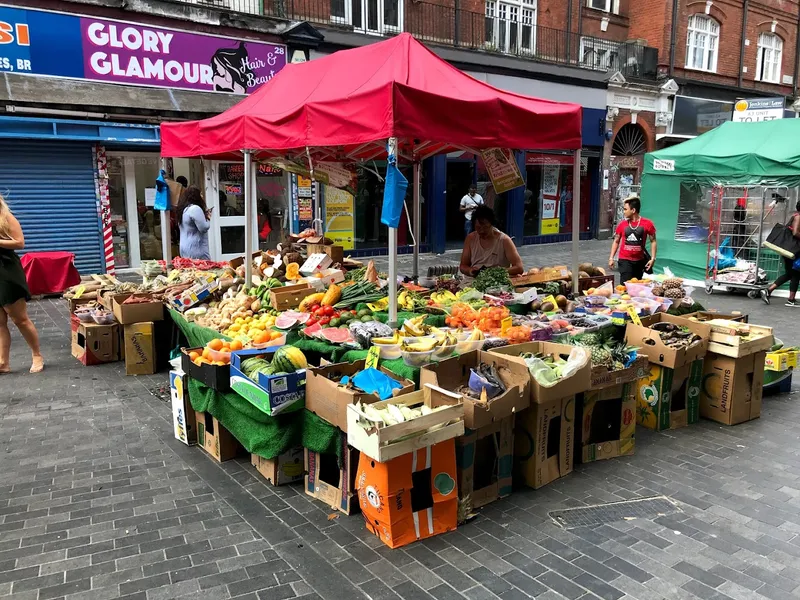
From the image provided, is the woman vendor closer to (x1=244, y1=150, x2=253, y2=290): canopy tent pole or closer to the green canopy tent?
(x1=244, y1=150, x2=253, y2=290): canopy tent pole

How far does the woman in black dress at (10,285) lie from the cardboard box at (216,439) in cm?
322

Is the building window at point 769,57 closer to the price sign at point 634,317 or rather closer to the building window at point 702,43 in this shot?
the building window at point 702,43

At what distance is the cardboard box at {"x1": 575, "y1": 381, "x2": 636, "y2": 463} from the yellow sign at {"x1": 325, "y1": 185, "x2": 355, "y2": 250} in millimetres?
11632

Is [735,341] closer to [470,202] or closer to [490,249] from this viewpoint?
[490,249]

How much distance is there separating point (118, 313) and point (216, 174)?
7.81m

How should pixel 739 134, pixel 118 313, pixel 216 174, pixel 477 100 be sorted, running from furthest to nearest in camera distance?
pixel 216 174
pixel 739 134
pixel 118 313
pixel 477 100

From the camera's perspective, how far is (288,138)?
5832 mm

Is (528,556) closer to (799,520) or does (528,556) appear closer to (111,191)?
(799,520)

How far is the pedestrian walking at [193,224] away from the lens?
9047 millimetres

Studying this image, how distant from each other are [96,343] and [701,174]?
461 inches

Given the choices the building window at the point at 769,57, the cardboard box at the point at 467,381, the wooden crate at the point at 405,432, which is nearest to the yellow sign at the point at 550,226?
the building window at the point at 769,57

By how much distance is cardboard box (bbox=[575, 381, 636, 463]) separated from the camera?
4.72 metres

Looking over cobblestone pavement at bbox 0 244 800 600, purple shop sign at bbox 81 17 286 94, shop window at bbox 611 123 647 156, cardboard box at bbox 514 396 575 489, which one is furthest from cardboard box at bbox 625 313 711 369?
shop window at bbox 611 123 647 156

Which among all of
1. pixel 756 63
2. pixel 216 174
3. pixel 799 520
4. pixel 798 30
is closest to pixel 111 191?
pixel 216 174
